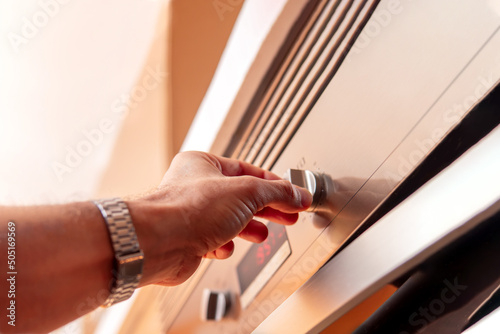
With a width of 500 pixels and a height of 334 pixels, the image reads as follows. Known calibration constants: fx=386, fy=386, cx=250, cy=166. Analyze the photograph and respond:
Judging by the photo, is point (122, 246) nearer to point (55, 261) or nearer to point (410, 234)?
point (55, 261)

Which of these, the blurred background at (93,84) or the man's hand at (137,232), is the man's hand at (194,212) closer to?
the man's hand at (137,232)

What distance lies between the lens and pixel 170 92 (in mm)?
1107

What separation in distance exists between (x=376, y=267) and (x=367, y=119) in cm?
20

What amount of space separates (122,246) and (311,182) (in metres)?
0.28

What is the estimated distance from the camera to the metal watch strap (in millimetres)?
499

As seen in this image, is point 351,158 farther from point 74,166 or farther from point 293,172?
point 74,166

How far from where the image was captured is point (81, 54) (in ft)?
3.49

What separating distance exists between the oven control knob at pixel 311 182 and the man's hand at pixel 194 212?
2cm

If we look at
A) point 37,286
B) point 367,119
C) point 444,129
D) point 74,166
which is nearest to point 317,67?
point 367,119

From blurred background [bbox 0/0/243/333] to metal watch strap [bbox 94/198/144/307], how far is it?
0.58 meters

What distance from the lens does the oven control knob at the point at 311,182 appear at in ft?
1.89

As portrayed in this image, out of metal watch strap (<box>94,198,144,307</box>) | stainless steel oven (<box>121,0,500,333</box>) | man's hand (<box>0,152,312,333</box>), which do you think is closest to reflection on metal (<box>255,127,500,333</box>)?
stainless steel oven (<box>121,0,500,333</box>)

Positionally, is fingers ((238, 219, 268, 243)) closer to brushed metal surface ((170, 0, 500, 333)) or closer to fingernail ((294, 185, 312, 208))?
brushed metal surface ((170, 0, 500, 333))

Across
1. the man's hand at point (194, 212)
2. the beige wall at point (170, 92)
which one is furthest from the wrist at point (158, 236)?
the beige wall at point (170, 92)
